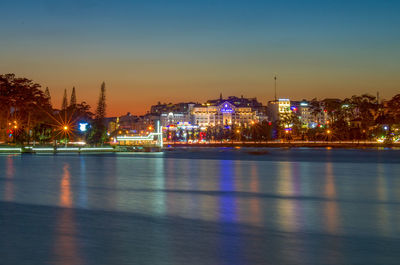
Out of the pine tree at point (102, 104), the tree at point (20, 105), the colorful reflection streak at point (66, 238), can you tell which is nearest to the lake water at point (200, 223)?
the colorful reflection streak at point (66, 238)

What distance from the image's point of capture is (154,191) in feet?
69.2

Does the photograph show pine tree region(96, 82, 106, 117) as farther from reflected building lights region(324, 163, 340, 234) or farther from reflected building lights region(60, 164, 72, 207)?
reflected building lights region(324, 163, 340, 234)

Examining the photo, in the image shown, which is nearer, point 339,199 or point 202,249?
point 202,249

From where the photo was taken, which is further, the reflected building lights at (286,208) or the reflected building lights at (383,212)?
the reflected building lights at (286,208)

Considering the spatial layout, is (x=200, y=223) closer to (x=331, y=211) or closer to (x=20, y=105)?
(x=331, y=211)

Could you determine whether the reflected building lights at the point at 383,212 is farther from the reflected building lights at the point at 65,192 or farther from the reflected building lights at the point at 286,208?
the reflected building lights at the point at 65,192

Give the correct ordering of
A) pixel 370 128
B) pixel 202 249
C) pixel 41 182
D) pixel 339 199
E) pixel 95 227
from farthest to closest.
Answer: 1. pixel 370 128
2. pixel 41 182
3. pixel 339 199
4. pixel 95 227
5. pixel 202 249

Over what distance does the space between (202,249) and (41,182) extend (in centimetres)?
1724

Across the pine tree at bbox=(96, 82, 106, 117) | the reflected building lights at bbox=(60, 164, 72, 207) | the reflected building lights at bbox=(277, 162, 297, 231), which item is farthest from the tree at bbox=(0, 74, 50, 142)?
the reflected building lights at bbox=(277, 162, 297, 231)

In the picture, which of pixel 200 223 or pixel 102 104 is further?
pixel 102 104

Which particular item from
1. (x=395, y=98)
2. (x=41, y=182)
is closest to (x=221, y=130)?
(x=395, y=98)

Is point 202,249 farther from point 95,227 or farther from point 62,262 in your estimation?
point 95,227

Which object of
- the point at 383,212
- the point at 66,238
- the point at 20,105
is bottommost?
the point at 383,212

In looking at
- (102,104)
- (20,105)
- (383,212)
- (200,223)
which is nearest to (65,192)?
(200,223)
